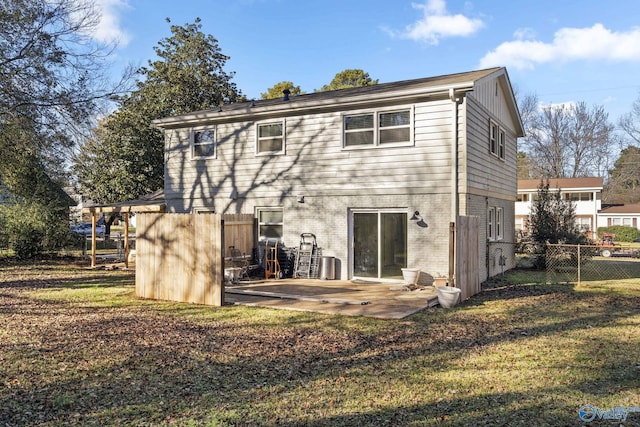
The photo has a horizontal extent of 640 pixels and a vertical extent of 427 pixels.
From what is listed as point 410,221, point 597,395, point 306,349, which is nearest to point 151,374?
point 306,349

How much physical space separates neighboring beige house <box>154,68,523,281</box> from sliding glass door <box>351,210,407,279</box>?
0.10ft

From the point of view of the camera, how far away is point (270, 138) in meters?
14.2

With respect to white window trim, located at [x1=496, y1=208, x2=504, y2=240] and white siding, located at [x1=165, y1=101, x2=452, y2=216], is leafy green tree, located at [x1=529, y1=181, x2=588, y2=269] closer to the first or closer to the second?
white window trim, located at [x1=496, y1=208, x2=504, y2=240]

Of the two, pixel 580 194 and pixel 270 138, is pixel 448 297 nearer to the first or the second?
pixel 270 138

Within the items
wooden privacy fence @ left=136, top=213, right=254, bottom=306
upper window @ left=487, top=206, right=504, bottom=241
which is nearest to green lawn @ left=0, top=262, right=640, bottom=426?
wooden privacy fence @ left=136, top=213, right=254, bottom=306

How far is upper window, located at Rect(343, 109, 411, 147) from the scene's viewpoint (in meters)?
12.0

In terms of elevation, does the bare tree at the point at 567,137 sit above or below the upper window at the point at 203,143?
above

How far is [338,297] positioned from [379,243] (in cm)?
283

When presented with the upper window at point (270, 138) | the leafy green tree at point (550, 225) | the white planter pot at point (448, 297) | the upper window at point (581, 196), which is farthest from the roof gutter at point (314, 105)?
the upper window at point (581, 196)

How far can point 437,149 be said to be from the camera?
11453 mm

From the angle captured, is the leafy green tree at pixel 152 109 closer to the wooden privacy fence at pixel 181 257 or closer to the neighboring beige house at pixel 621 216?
the wooden privacy fence at pixel 181 257

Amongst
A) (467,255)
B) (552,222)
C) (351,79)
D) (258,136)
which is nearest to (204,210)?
(258,136)

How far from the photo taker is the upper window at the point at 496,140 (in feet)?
45.4

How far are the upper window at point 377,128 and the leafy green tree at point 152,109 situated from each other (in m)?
15.1
